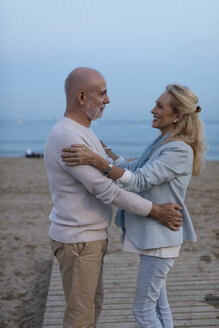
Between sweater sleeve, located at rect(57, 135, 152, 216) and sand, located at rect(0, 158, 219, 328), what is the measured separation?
7.31 feet

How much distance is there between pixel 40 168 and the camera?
54.0 feet

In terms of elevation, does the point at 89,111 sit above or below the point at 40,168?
above

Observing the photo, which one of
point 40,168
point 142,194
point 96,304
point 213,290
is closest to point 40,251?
point 213,290

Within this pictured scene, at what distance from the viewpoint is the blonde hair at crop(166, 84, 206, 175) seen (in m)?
2.65

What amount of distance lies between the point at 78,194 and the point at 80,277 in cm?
51

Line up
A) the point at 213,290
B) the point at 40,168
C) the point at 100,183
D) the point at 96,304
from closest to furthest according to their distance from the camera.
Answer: the point at 100,183, the point at 96,304, the point at 213,290, the point at 40,168

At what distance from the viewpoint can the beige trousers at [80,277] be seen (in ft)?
8.45

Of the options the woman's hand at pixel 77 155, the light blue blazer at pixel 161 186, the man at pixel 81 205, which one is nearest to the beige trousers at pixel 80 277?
the man at pixel 81 205

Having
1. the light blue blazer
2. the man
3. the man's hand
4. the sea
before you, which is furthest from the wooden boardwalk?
the sea

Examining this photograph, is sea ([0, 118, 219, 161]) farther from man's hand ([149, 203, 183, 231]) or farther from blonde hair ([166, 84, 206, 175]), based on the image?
man's hand ([149, 203, 183, 231])

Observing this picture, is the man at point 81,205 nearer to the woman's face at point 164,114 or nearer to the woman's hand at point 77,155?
the woman's hand at point 77,155

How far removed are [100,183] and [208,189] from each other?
1030 cm

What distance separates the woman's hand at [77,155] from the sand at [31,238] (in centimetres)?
237

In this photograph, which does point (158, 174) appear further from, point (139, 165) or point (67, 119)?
point (67, 119)
